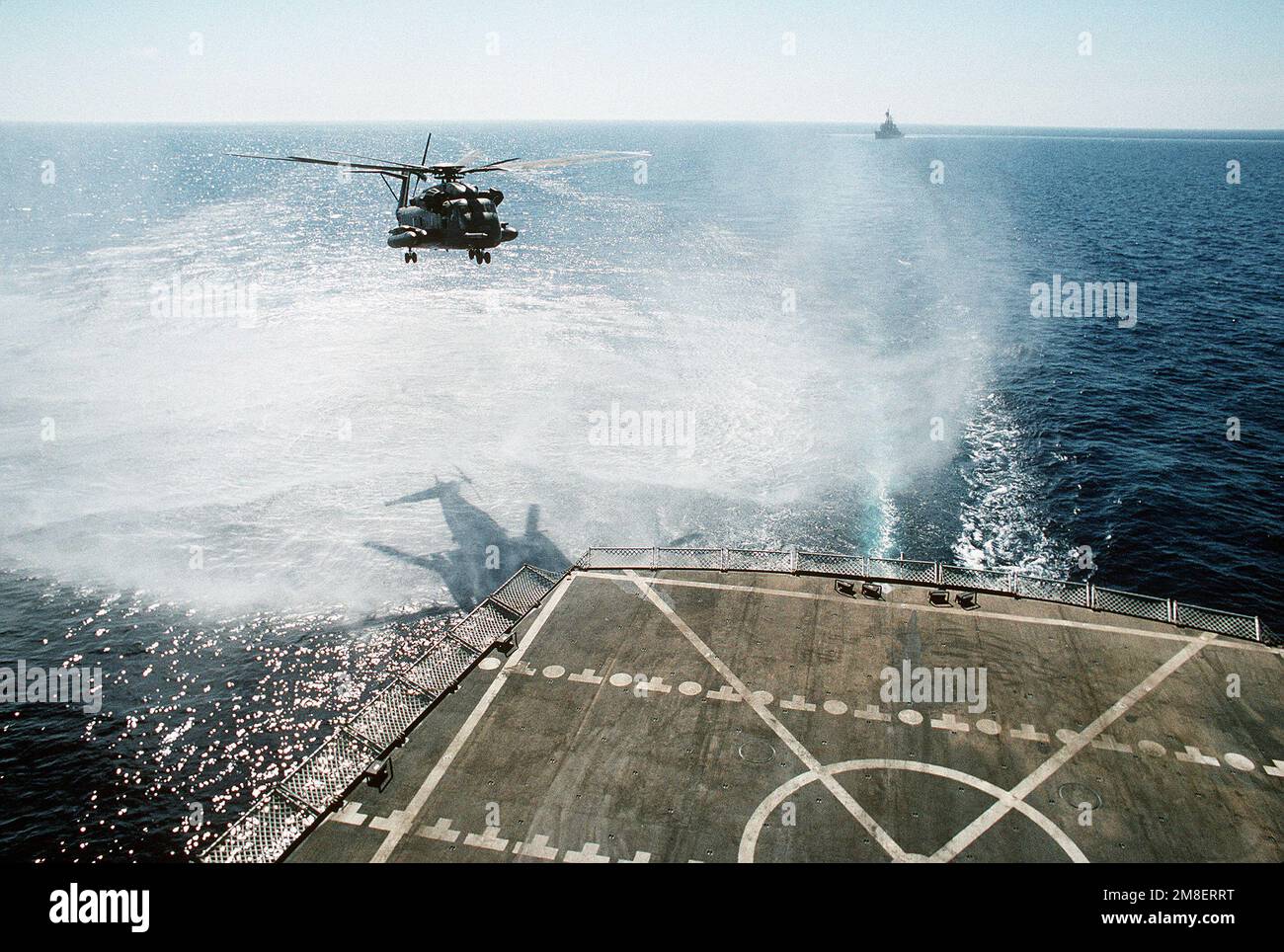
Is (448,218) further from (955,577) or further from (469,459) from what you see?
(955,577)

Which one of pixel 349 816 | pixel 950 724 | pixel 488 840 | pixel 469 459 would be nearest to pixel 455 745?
pixel 349 816

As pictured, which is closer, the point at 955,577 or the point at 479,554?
the point at 955,577

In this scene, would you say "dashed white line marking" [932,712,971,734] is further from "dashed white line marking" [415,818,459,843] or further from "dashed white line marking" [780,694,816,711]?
"dashed white line marking" [415,818,459,843]

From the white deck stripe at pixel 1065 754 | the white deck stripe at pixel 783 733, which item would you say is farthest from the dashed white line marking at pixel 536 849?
the white deck stripe at pixel 1065 754

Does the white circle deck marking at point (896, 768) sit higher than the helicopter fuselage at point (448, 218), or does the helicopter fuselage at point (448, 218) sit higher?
the helicopter fuselage at point (448, 218)

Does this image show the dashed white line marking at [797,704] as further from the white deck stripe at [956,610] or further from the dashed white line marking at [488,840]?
Result: the dashed white line marking at [488,840]

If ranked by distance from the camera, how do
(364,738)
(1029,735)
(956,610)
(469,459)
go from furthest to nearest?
(469,459)
(956,610)
(364,738)
(1029,735)
